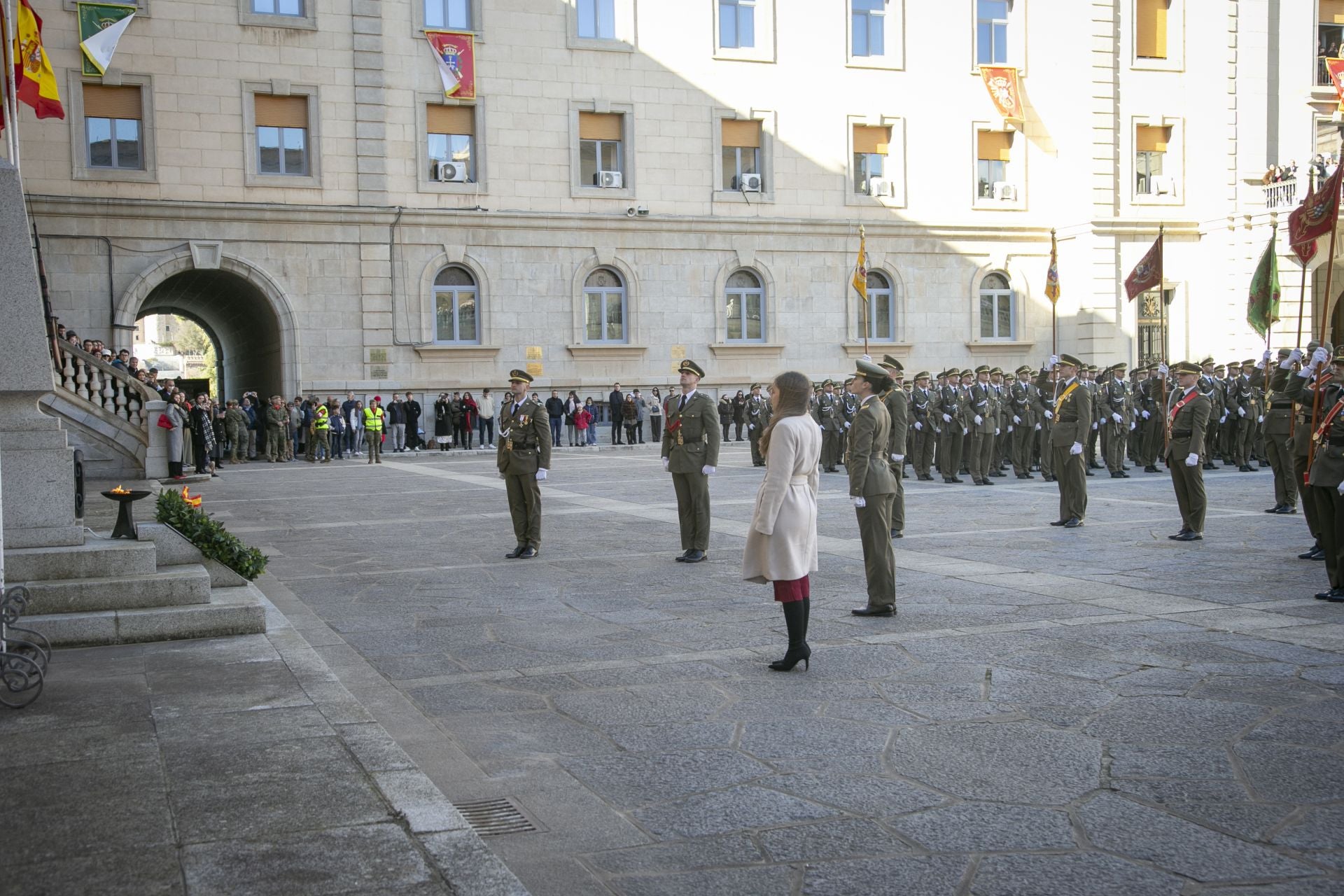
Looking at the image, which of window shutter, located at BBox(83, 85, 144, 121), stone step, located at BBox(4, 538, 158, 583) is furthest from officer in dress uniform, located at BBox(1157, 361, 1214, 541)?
window shutter, located at BBox(83, 85, 144, 121)

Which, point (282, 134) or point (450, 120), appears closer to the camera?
point (282, 134)

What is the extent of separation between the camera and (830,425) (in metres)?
24.3

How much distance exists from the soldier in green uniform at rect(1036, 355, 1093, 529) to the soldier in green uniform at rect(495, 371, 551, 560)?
5782mm

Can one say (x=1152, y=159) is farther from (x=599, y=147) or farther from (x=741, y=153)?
(x=599, y=147)

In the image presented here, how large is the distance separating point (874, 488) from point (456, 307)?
81.5ft

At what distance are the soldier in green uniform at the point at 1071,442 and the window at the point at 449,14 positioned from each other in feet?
71.7

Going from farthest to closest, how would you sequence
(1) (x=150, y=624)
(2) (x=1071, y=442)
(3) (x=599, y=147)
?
(3) (x=599, y=147), (2) (x=1071, y=442), (1) (x=150, y=624)

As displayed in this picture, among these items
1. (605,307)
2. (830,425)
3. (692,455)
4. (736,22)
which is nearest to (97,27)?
(605,307)

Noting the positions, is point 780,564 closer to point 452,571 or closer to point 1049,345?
point 452,571

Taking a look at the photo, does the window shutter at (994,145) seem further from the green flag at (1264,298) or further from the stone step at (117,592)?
the stone step at (117,592)

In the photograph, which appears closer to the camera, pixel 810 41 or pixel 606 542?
pixel 606 542

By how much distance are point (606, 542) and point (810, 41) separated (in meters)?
25.9

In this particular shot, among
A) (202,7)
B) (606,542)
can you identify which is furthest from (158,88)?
(606,542)

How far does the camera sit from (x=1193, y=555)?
10891mm
